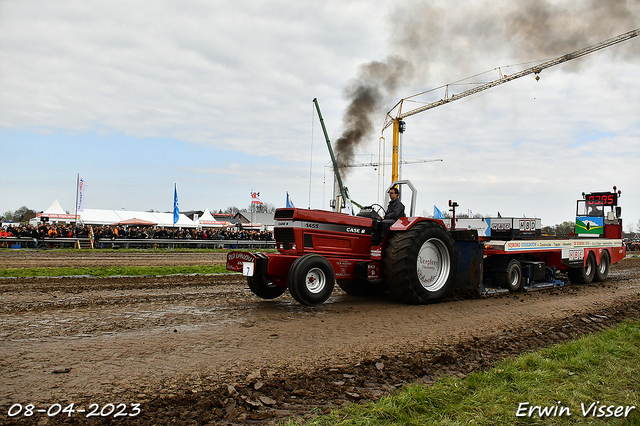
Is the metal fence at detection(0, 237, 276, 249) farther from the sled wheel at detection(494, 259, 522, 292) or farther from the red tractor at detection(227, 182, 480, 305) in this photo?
the sled wheel at detection(494, 259, 522, 292)

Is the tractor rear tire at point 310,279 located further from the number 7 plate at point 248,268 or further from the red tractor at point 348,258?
the number 7 plate at point 248,268

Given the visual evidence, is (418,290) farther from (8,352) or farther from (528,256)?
(8,352)

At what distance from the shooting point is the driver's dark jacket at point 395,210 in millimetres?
8734

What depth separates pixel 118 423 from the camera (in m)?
3.22

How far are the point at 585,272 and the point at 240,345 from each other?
11.0 m

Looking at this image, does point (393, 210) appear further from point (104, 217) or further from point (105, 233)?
point (104, 217)

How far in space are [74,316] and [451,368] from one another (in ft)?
16.7

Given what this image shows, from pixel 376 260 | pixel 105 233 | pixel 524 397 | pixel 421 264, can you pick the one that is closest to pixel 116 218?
pixel 105 233

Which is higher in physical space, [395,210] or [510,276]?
[395,210]

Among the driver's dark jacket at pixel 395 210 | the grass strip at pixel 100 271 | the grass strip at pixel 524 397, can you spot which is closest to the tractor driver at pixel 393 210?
the driver's dark jacket at pixel 395 210

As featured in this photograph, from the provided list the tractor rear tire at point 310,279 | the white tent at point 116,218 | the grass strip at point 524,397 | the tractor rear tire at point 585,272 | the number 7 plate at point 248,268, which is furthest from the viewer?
the white tent at point 116,218

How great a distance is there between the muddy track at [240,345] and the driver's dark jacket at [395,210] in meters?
1.56

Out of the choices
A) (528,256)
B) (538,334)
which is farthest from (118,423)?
(528,256)

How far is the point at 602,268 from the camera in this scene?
535 inches
